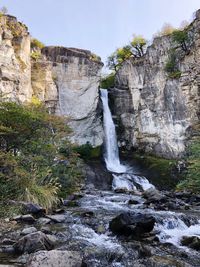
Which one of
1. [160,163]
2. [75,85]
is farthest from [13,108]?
[75,85]

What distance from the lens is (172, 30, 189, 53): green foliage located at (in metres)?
30.8

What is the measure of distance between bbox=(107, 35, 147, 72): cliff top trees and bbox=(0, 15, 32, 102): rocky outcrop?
45.6ft

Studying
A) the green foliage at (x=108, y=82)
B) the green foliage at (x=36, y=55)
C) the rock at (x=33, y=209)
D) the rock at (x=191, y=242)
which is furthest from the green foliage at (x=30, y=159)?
the green foliage at (x=108, y=82)

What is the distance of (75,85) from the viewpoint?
34125 millimetres

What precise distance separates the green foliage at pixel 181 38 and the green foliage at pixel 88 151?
548 inches

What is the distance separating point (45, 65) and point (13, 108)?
19927mm

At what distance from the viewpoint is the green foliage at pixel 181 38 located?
30.8 metres

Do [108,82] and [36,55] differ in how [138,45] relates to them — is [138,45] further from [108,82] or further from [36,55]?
[36,55]

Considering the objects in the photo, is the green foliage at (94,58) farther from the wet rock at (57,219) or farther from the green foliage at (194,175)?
the wet rock at (57,219)

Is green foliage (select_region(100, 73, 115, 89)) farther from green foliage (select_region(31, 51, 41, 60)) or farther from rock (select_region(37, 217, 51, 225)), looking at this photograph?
rock (select_region(37, 217, 51, 225))

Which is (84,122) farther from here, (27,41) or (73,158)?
(73,158)

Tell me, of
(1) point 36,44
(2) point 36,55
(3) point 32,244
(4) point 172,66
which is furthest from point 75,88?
(3) point 32,244

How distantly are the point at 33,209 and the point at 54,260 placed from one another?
16.4ft

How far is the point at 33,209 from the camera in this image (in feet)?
34.1
